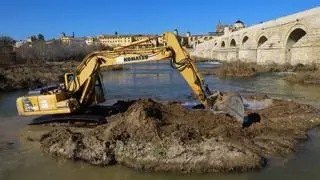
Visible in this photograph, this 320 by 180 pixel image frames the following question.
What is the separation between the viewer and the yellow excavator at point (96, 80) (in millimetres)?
12312

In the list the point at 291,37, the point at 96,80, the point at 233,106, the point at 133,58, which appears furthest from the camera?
the point at 291,37

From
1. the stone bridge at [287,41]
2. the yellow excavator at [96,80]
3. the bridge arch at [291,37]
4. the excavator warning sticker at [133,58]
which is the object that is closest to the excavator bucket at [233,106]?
the yellow excavator at [96,80]

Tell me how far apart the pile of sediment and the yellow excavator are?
60 centimetres

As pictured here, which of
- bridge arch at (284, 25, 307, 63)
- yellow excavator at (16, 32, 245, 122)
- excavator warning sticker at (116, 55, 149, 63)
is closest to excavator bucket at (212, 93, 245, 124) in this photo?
yellow excavator at (16, 32, 245, 122)

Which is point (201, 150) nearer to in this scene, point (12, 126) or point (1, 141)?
point (1, 141)

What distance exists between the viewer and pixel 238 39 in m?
70.5

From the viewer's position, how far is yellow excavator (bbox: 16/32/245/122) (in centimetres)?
1231

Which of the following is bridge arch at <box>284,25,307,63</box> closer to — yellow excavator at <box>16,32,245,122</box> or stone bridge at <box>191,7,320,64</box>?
stone bridge at <box>191,7,320,64</box>

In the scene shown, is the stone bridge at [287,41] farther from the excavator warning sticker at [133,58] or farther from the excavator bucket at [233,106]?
the excavator warning sticker at [133,58]

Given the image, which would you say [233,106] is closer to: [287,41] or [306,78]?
[306,78]

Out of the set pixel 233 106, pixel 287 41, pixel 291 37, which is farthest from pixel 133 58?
pixel 291 37

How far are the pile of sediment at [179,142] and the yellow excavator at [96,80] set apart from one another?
600 mm

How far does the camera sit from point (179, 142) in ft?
30.0

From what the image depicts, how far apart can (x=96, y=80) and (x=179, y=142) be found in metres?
5.66
